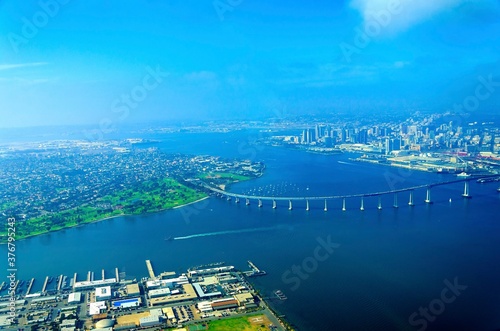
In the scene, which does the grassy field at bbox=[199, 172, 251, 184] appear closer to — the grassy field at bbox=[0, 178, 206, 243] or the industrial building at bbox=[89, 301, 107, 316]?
the grassy field at bbox=[0, 178, 206, 243]

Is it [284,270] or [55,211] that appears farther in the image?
[55,211]

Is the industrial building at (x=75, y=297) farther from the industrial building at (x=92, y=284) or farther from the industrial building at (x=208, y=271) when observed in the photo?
the industrial building at (x=208, y=271)

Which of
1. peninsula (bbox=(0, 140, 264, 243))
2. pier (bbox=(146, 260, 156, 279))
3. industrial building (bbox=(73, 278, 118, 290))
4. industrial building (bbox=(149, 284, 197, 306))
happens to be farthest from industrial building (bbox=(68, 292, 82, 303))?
peninsula (bbox=(0, 140, 264, 243))

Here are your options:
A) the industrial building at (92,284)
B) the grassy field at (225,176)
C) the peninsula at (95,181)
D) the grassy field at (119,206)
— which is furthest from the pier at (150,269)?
the grassy field at (225,176)

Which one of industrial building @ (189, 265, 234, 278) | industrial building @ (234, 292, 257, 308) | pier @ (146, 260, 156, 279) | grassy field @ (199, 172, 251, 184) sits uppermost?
grassy field @ (199, 172, 251, 184)

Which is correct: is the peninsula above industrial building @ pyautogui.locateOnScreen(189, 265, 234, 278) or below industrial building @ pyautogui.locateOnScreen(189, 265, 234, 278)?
above

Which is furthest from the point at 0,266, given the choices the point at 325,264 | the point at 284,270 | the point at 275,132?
the point at 275,132

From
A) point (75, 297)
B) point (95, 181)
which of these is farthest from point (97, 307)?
point (95, 181)

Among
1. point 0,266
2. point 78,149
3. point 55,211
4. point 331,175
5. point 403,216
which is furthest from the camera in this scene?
point 78,149

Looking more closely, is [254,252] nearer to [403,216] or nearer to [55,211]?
[403,216]
